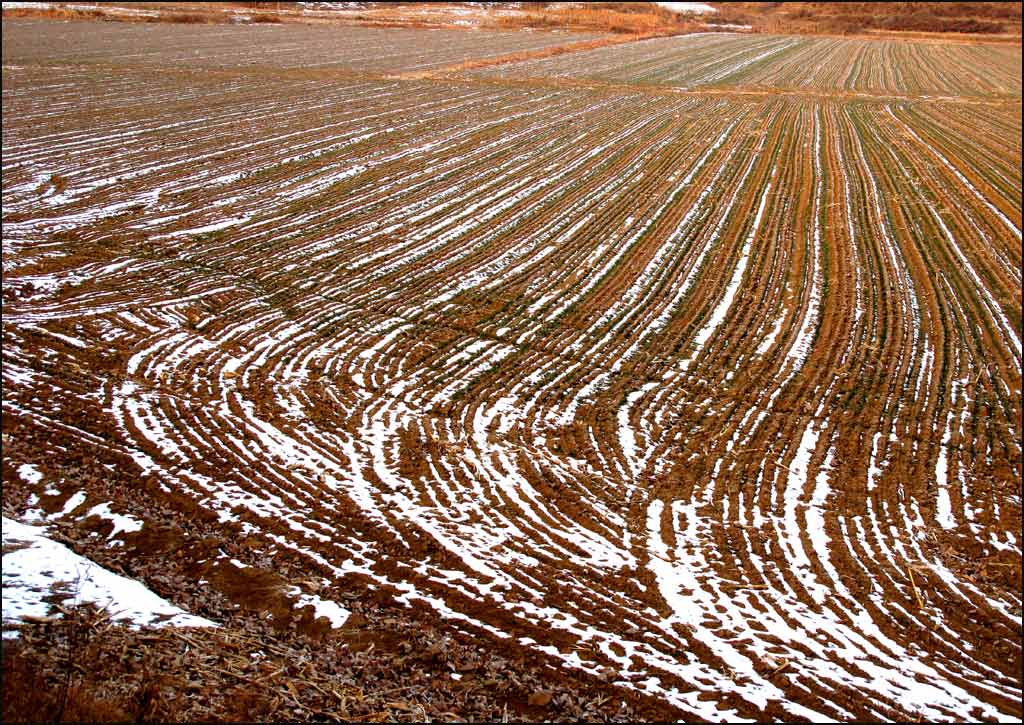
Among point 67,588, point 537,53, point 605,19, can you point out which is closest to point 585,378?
point 67,588

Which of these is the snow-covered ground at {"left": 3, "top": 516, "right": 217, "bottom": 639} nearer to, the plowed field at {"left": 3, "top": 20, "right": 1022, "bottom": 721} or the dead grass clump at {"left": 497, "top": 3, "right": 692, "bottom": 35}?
the plowed field at {"left": 3, "top": 20, "right": 1022, "bottom": 721}

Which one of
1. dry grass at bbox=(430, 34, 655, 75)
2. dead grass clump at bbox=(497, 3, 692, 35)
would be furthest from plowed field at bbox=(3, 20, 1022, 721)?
dead grass clump at bbox=(497, 3, 692, 35)

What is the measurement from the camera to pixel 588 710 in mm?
6891

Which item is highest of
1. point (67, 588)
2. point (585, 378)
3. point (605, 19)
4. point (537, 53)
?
point (605, 19)

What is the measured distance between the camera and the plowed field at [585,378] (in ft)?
26.9

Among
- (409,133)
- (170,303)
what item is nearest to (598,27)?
(409,133)

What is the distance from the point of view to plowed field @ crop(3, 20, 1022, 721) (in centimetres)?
821

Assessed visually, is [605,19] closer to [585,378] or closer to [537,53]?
[537,53]

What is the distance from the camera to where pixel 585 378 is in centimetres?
1290

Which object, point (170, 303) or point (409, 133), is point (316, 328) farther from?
point (409, 133)

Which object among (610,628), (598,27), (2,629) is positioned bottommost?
(610,628)

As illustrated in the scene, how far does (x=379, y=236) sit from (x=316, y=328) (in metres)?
5.37

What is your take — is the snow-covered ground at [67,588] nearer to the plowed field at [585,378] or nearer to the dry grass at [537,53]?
the plowed field at [585,378]

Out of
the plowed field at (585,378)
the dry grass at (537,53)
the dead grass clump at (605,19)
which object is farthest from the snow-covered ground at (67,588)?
the dead grass clump at (605,19)
